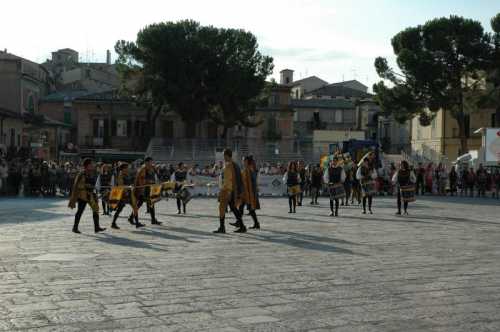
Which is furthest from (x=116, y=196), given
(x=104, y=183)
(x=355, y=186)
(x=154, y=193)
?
(x=355, y=186)

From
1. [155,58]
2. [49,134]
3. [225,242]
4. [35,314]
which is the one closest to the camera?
[35,314]

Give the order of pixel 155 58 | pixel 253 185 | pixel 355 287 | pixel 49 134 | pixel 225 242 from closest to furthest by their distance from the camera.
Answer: pixel 355 287 < pixel 225 242 < pixel 253 185 < pixel 155 58 < pixel 49 134

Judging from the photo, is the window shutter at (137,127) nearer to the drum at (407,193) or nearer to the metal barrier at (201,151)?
the metal barrier at (201,151)

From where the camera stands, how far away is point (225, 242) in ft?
44.6

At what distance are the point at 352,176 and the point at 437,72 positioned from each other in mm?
29345

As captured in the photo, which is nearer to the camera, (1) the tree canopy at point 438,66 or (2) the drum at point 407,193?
(2) the drum at point 407,193

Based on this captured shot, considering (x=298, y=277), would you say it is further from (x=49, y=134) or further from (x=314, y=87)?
(x=314, y=87)

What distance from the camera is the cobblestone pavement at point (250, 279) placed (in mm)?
6820

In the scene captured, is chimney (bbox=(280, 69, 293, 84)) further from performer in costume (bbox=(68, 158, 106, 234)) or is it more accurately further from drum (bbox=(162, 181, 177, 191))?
performer in costume (bbox=(68, 158, 106, 234))

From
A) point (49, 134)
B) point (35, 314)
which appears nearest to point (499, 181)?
point (35, 314)

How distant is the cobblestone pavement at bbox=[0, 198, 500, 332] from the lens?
6.82 metres

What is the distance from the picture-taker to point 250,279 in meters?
9.13

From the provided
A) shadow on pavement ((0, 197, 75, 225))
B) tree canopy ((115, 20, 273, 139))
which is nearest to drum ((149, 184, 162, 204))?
shadow on pavement ((0, 197, 75, 225))

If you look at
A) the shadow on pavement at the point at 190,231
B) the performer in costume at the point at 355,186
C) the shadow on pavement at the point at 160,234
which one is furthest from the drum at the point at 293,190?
the shadow on pavement at the point at 160,234
